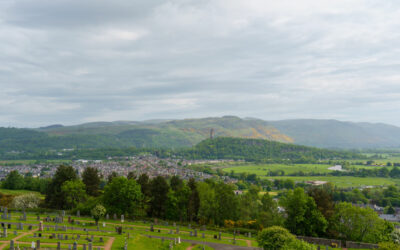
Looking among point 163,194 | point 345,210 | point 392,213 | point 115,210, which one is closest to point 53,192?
point 115,210

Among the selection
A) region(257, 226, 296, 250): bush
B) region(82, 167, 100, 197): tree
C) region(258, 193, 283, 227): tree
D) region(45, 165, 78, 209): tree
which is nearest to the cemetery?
region(258, 193, 283, 227): tree

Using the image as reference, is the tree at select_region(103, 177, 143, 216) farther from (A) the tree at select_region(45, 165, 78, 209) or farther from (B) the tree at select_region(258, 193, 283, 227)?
(B) the tree at select_region(258, 193, 283, 227)

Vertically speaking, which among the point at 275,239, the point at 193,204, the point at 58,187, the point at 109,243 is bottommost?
the point at 193,204

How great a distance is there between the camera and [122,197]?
5744 centimetres

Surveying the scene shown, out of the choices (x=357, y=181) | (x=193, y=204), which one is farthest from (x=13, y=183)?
(x=357, y=181)

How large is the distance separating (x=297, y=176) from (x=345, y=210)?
448 feet

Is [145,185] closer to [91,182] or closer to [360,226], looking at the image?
[91,182]

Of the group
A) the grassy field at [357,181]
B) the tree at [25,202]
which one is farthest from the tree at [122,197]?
the grassy field at [357,181]

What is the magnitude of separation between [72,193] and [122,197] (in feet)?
44.0

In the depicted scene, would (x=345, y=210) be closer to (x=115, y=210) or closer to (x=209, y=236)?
(x=209, y=236)

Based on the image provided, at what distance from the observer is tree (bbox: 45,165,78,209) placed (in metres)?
65.6

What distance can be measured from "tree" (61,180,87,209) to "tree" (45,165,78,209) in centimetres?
121

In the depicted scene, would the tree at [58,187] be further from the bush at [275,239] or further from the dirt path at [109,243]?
the bush at [275,239]

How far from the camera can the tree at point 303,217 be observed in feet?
176
